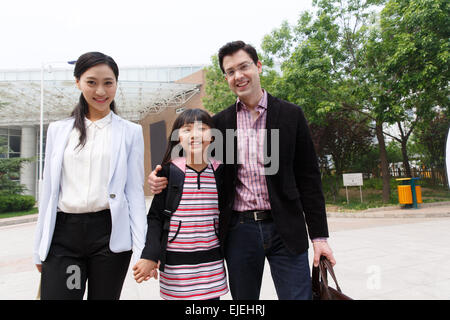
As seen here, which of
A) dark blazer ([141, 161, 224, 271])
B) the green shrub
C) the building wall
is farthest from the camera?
the building wall

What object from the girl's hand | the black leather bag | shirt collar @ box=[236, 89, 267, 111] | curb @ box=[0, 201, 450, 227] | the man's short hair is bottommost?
curb @ box=[0, 201, 450, 227]

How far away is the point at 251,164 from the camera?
1.78 m

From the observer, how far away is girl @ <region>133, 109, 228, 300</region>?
5.32ft

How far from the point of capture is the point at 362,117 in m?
14.6

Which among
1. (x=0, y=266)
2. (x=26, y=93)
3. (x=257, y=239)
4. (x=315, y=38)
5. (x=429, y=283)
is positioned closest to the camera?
(x=257, y=239)

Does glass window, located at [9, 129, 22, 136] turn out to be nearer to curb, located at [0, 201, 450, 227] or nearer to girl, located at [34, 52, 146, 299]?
curb, located at [0, 201, 450, 227]

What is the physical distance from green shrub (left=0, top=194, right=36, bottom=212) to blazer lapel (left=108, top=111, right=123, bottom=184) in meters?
18.7

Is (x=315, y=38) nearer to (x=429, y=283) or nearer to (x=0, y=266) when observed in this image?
(x=429, y=283)

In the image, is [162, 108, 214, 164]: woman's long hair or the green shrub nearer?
[162, 108, 214, 164]: woman's long hair

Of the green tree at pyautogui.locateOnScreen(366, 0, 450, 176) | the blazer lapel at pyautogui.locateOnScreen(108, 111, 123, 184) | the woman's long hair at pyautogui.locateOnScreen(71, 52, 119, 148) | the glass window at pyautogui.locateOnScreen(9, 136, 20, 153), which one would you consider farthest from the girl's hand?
the glass window at pyautogui.locateOnScreen(9, 136, 20, 153)

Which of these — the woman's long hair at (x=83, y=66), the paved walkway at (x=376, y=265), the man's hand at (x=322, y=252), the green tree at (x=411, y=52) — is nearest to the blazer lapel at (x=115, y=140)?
the woman's long hair at (x=83, y=66)

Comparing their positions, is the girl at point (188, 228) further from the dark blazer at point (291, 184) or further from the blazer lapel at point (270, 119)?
the blazer lapel at point (270, 119)
